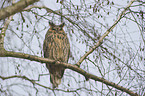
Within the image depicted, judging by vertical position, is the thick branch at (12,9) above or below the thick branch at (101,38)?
above

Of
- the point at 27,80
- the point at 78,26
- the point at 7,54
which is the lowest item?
the point at 27,80

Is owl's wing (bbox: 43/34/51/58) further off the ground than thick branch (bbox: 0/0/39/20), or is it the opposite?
thick branch (bbox: 0/0/39/20)

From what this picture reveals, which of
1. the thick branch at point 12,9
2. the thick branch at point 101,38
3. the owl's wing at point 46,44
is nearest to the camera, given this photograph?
the thick branch at point 12,9

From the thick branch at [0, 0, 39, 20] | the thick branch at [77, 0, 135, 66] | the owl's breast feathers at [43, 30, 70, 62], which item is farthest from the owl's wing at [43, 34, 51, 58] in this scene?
the thick branch at [0, 0, 39, 20]

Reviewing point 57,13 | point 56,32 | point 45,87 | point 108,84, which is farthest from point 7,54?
point 56,32

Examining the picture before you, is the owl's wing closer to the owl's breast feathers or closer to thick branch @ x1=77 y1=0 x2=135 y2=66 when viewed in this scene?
the owl's breast feathers

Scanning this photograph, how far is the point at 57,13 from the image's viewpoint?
2932 millimetres

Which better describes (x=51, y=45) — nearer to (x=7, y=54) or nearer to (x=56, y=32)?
(x=56, y=32)

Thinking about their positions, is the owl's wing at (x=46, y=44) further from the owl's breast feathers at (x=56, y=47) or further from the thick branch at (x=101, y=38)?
the thick branch at (x=101, y=38)

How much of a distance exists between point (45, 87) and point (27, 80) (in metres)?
0.27

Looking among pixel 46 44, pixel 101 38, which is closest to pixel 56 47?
pixel 46 44

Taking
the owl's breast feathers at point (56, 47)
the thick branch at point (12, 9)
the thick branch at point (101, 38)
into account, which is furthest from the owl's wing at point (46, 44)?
the thick branch at point (12, 9)

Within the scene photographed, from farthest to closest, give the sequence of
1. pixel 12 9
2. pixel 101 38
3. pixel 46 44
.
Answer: pixel 46 44 → pixel 101 38 → pixel 12 9

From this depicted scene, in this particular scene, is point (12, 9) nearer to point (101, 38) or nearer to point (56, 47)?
point (101, 38)
